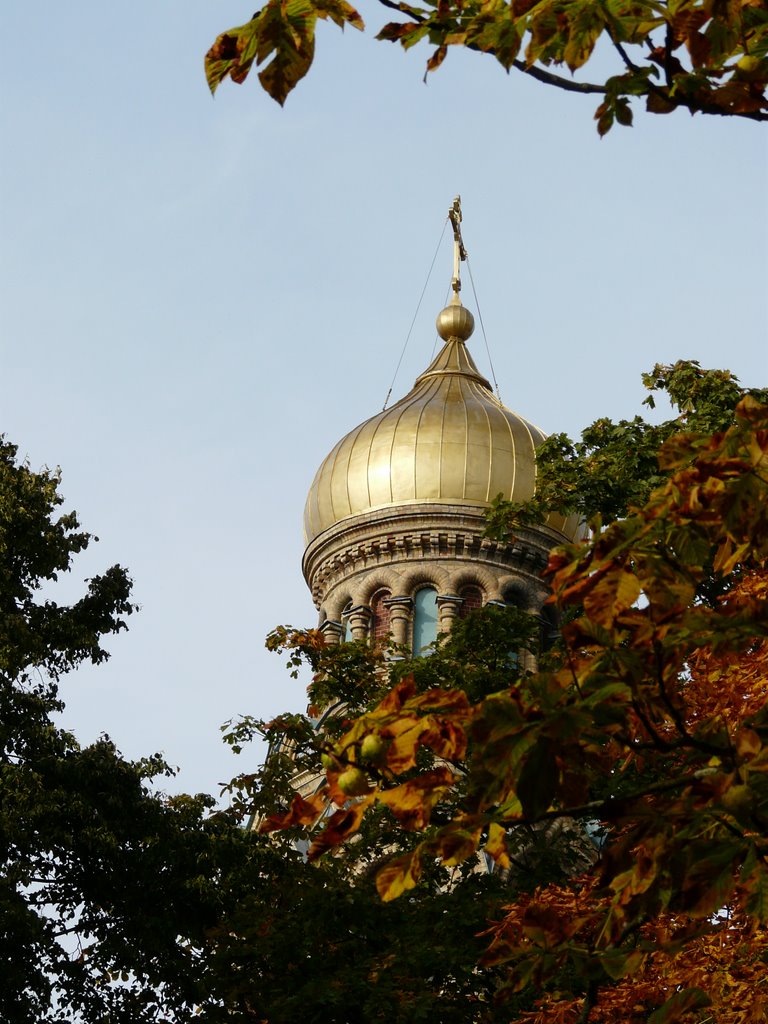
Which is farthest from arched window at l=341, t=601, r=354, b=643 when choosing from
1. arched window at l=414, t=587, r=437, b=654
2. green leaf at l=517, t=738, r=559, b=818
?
green leaf at l=517, t=738, r=559, b=818

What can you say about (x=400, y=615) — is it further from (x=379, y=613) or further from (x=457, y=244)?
(x=457, y=244)

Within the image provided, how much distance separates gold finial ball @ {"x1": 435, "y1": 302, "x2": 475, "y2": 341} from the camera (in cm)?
3778

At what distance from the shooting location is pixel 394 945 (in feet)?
46.7

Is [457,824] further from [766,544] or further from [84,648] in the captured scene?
[84,648]

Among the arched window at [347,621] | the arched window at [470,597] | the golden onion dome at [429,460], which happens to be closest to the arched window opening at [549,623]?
the arched window at [470,597]

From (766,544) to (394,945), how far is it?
986cm

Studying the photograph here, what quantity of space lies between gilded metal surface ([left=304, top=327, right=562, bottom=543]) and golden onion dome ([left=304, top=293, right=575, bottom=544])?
0.02 m

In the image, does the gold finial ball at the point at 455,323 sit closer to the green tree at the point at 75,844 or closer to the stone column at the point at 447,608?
the stone column at the point at 447,608

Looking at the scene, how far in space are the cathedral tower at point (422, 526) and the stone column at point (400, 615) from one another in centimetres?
2

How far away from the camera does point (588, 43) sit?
5.09m

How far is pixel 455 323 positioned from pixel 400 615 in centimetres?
929

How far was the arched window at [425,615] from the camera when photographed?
31.0 meters

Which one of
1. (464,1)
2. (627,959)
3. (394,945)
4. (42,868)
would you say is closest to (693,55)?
(464,1)

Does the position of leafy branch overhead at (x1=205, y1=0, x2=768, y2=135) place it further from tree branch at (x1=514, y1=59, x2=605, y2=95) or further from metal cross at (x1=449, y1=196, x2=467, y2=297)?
metal cross at (x1=449, y1=196, x2=467, y2=297)
